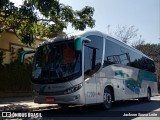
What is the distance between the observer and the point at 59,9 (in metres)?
14.6

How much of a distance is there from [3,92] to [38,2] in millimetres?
8299

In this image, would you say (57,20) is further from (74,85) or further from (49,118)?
(49,118)

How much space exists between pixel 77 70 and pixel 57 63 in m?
0.88

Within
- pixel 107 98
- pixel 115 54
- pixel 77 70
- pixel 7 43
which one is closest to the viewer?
pixel 77 70

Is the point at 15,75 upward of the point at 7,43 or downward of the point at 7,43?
downward

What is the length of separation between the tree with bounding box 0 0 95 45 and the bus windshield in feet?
7.59

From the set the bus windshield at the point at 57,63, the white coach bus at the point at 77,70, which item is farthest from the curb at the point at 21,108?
the bus windshield at the point at 57,63

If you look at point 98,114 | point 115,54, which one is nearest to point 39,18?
point 115,54

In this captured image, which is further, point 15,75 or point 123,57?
point 15,75

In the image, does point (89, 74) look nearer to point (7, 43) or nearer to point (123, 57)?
point (123, 57)

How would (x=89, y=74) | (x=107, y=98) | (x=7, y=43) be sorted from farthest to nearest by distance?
(x=7, y=43) < (x=107, y=98) < (x=89, y=74)

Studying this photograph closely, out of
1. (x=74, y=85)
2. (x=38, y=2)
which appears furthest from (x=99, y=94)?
(x=38, y=2)

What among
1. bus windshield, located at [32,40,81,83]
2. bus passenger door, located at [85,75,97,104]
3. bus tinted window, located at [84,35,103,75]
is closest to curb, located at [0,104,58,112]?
bus windshield, located at [32,40,81,83]

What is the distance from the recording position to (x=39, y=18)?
15078 millimetres
